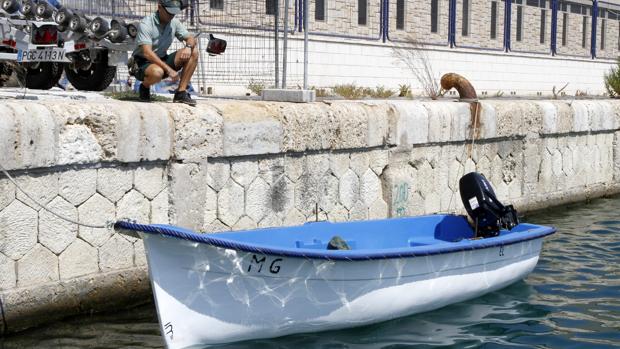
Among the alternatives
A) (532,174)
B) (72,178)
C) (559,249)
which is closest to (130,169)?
(72,178)

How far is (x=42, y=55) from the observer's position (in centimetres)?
1101

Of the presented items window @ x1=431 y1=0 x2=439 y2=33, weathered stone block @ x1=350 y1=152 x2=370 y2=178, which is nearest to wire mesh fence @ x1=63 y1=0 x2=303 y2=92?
weathered stone block @ x1=350 y1=152 x2=370 y2=178

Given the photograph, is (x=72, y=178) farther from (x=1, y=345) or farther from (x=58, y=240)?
(x=1, y=345)

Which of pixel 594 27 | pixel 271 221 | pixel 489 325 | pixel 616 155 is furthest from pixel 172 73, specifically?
pixel 594 27

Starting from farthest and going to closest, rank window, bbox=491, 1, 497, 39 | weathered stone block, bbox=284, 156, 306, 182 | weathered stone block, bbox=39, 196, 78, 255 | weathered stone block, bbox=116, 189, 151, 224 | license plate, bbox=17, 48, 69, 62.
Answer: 1. window, bbox=491, 1, 497, 39
2. license plate, bbox=17, 48, 69, 62
3. weathered stone block, bbox=284, 156, 306, 182
4. weathered stone block, bbox=116, 189, 151, 224
5. weathered stone block, bbox=39, 196, 78, 255

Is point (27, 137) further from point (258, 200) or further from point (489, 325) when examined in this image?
point (489, 325)

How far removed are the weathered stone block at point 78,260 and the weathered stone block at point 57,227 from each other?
2.4 inches

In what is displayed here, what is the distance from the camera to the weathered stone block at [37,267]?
7.29m

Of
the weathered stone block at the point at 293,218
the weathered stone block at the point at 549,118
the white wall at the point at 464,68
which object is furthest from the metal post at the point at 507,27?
the weathered stone block at the point at 293,218

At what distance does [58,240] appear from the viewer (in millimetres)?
7539

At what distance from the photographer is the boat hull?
694cm

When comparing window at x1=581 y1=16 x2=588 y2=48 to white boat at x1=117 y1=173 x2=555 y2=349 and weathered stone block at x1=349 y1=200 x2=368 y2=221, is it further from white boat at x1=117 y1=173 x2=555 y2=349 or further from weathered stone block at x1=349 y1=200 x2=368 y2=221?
white boat at x1=117 y1=173 x2=555 y2=349

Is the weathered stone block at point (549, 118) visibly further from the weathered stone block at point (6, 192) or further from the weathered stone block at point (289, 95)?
the weathered stone block at point (6, 192)

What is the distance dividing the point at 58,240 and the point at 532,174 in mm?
8058
